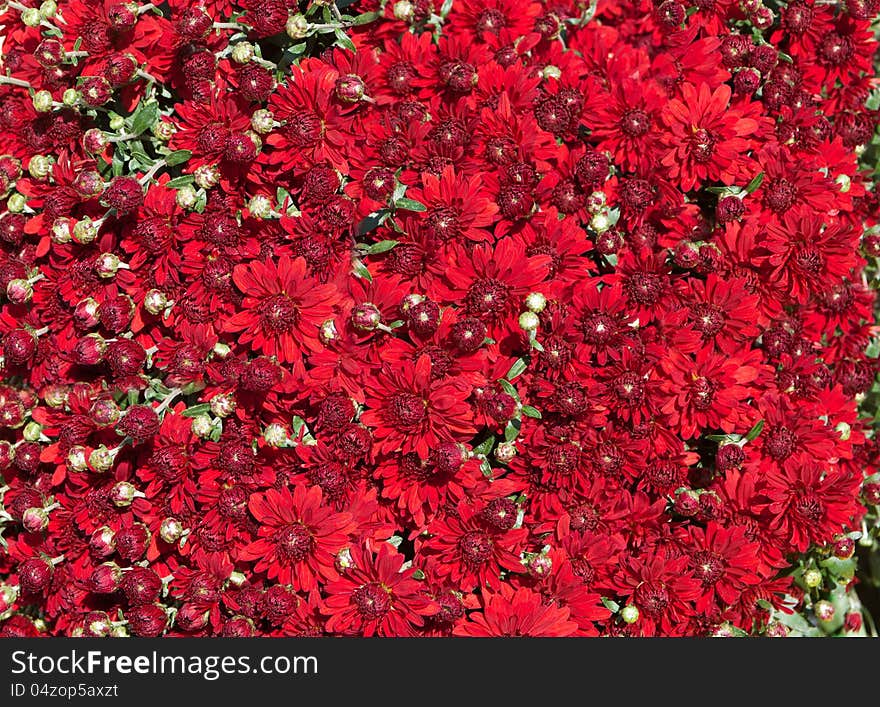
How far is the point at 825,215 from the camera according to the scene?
189cm

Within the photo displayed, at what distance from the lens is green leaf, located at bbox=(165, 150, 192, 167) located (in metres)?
1.77

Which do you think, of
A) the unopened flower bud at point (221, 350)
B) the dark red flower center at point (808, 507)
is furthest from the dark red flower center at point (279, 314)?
the dark red flower center at point (808, 507)

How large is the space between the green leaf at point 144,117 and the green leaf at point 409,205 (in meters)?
0.60

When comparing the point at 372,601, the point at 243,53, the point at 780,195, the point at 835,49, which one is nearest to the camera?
the point at 372,601

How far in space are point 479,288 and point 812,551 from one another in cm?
115

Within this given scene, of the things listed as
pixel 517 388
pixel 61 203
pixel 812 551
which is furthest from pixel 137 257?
pixel 812 551

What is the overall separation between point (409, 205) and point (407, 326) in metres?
0.26

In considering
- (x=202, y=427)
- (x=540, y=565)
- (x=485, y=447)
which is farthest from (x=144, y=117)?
(x=540, y=565)

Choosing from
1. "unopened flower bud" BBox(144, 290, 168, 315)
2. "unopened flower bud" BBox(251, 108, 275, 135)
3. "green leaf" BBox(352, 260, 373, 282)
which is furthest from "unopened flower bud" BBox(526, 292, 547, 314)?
"unopened flower bud" BBox(144, 290, 168, 315)

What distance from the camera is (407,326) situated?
5.50 feet

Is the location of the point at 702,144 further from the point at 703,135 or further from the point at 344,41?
the point at 344,41

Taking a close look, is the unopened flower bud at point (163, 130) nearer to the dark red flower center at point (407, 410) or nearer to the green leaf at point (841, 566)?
the dark red flower center at point (407, 410)

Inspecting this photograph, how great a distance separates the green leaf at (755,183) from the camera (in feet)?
5.92

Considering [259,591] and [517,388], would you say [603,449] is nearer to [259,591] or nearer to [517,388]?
[517,388]
